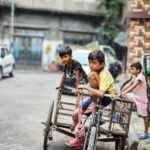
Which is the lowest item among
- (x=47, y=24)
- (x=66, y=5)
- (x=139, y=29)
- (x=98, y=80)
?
(x=98, y=80)

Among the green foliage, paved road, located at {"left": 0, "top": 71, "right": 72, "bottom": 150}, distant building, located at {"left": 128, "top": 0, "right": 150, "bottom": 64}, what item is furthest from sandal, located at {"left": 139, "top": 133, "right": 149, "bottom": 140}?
the green foliage

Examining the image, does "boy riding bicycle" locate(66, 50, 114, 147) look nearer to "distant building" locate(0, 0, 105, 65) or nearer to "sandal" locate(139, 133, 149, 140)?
"sandal" locate(139, 133, 149, 140)

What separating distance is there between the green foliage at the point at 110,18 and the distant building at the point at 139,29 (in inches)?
844

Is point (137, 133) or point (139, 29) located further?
point (139, 29)

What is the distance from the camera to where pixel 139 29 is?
13.9m

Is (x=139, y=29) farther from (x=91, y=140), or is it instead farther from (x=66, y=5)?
(x=66, y=5)

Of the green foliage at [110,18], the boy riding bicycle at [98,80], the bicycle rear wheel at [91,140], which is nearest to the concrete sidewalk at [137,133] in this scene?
the boy riding bicycle at [98,80]

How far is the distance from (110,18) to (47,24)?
16.9 ft

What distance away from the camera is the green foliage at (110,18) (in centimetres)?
3544

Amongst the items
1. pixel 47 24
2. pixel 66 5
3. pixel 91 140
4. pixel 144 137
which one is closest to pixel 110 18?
pixel 66 5

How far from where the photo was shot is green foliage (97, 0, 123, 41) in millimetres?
35438

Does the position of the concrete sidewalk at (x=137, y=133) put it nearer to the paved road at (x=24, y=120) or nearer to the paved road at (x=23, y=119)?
the paved road at (x=24, y=120)

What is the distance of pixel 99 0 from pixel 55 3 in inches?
139

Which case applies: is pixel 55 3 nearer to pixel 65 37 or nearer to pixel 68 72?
pixel 65 37
